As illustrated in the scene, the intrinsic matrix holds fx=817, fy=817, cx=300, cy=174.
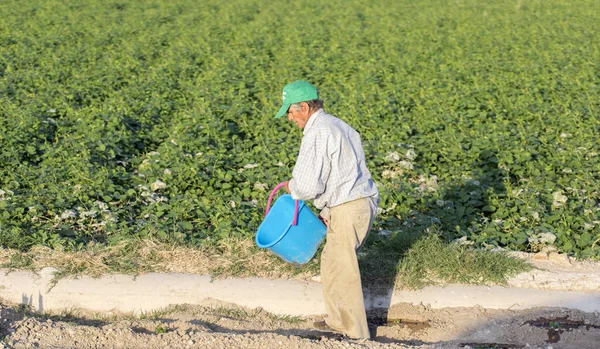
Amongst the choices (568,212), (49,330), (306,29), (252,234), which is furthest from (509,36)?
(49,330)

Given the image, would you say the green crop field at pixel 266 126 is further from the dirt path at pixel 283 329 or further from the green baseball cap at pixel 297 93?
the green baseball cap at pixel 297 93

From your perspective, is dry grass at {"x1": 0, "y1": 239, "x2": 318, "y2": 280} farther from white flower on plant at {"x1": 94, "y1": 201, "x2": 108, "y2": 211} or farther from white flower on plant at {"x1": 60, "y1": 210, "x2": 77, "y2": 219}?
white flower on plant at {"x1": 94, "y1": 201, "x2": 108, "y2": 211}

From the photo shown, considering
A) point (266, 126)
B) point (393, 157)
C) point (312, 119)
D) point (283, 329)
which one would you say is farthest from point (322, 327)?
point (266, 126)

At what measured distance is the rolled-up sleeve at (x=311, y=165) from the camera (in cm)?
441

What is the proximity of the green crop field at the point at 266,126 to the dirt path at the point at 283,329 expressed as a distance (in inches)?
30.8

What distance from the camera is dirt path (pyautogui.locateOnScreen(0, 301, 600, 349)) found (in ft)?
14.6

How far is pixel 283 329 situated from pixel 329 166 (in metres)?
1.20

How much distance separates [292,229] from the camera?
15.4 ft

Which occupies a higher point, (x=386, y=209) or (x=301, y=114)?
(x=301, y=114)

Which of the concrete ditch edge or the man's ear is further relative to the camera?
the concrete ditch edge

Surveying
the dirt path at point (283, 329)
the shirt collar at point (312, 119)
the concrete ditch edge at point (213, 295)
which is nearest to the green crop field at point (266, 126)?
the concrete ditch edge at point (213, 295)

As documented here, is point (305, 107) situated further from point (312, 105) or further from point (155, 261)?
point (155, 261)

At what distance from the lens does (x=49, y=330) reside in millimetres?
4590

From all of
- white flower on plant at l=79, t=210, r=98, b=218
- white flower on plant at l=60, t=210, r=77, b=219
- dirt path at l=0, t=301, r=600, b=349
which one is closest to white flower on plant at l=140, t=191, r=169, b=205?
white flower on plant at l=79, t=210, r=98, b=218
